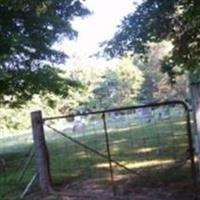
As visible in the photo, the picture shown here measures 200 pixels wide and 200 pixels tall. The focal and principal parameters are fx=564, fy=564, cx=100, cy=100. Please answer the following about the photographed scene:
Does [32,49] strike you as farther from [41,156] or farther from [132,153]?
[41,156]

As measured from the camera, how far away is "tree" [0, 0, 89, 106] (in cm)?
1664

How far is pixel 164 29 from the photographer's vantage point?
10406 mm

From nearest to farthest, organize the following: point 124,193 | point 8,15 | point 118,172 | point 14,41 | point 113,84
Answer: point 124,193 < point 118,172 < point 14,41 < point 8,15 < point 113,84

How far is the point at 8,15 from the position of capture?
17203mm

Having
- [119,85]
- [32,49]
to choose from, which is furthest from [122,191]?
[119,85]

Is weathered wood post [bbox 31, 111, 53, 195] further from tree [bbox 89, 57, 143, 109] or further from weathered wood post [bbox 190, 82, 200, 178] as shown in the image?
tree [bbox 89, 57, 143, 109]

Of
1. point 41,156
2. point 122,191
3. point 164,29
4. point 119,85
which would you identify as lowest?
point 122,191

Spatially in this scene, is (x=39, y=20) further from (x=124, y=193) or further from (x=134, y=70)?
(x=134, y=70)

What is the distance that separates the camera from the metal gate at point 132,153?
8830 millimetres

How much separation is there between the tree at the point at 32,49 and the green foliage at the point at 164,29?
613cm

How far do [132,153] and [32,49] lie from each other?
4.97 m

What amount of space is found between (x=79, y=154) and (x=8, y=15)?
4.78 m

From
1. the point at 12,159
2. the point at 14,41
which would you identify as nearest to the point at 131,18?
the point at 14,41

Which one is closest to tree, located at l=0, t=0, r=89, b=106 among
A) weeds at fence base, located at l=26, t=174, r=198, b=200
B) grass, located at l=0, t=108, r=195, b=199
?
grass, located at l=0, t=108, r=195, b=199
